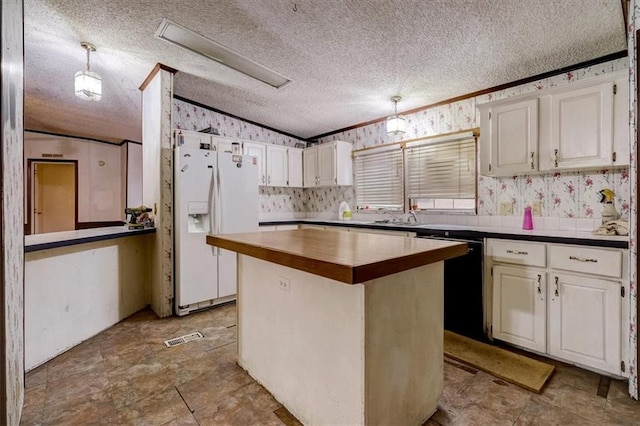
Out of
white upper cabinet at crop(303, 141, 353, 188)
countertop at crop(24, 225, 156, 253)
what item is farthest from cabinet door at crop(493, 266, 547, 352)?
countertop at crop(24, 225, 156, 253)

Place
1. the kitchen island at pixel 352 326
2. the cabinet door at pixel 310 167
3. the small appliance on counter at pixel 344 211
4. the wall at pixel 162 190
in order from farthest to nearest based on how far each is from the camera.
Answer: the cabinet door at pixel 310 167
the small appliance on counter at pixel 344 211
the wall at pixel 162 190
the kitchen island at pixel 352 326

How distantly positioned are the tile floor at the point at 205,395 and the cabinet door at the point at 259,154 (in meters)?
2.70

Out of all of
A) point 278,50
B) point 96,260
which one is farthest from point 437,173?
point 96,260

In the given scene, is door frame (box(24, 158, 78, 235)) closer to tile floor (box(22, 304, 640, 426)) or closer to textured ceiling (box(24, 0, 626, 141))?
textured ceiling (box(24, 0, 626, 141))

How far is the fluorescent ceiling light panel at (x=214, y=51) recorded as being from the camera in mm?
2461

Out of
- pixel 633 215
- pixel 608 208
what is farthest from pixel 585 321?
pixel 608 208

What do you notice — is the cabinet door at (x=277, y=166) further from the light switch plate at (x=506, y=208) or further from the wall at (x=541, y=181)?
the light switch plate at (x=506, y=208)

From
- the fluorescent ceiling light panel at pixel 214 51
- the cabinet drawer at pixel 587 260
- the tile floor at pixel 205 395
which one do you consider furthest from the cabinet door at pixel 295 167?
the cabinet drawer at pixel 587 260

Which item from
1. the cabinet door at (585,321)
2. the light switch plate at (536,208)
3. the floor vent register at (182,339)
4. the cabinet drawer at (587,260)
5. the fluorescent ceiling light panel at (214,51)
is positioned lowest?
the floor vent register at (182,339)

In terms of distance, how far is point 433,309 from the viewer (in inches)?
64.0

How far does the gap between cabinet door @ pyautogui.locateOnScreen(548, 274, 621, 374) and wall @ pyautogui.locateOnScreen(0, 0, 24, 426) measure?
10.3ft

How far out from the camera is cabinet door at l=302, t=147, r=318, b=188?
4.81 metres

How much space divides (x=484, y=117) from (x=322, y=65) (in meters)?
1.61

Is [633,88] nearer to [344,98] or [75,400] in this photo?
[344,98]
